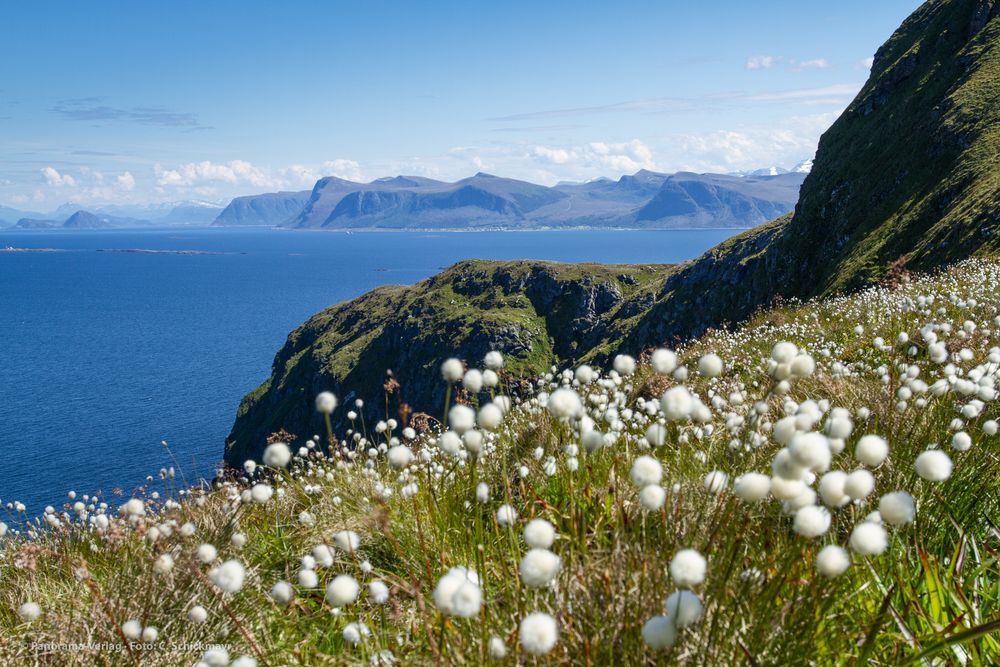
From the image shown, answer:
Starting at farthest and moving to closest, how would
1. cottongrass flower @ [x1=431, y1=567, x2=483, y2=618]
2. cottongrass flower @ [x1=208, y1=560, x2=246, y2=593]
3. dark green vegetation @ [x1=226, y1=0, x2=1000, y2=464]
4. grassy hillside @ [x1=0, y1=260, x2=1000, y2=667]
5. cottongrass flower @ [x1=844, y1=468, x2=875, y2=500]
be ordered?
1. dark green vegetation @ [x1=226, y1=0, x2=1000, y2=464]
2. cottongrass flower @ [x1=208, y1=560, x2=246, y2=593]
3. grassy hillside @ [x1=0, y1=260, x2=1000, y2=667]
4. cottongrass flower @ [x1=844, y1=468, x2=875, y2=500]
5. cottongrass flower @ [x1=431, y1=567, x2=483, y2=618]

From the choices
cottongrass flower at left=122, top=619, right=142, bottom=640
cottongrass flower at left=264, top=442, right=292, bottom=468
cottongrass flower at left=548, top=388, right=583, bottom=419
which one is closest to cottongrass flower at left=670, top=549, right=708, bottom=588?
cottongrass flower at left=548, top=388, right=583, bottom=419

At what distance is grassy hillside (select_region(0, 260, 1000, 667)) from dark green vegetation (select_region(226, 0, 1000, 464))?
15059 millimetres

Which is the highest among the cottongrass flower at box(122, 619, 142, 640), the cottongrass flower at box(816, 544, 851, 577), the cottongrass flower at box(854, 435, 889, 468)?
the cottongrass flower at box(854, 435, 889, 468)

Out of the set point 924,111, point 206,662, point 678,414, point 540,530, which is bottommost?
point 206,662

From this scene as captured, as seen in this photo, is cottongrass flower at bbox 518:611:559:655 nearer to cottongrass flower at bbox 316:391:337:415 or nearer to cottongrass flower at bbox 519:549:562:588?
cottongrass flower at bbox 519:549:562:588

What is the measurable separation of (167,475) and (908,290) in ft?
46.9

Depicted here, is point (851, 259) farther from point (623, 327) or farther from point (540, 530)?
point (540, 530)

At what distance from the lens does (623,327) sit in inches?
3295

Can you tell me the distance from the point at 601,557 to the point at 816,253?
192 feet

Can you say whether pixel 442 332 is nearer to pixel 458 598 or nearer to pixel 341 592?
pixel 341 592

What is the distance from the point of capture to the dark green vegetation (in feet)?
139

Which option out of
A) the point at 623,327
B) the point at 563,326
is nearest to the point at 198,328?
the point at 563,326

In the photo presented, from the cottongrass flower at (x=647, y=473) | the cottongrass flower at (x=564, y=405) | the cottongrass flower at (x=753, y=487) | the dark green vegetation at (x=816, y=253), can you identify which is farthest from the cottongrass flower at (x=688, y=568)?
the dark green vegetation at (x=816, y=253)

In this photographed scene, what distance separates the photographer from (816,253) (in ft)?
180
